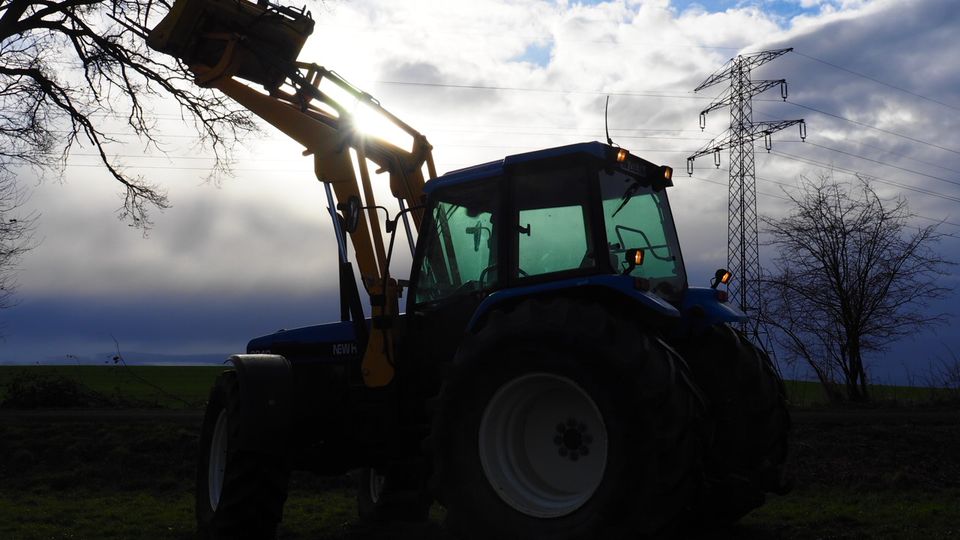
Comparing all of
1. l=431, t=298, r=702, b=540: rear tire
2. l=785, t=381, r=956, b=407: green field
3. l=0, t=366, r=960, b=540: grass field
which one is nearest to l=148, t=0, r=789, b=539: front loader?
l=431, t=298, r=702, b=540: rear tire

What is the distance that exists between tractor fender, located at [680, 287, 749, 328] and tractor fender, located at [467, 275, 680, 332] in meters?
1.03

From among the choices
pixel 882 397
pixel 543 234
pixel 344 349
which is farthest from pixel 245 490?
pixel 882 397

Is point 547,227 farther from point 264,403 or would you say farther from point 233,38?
point 233,38

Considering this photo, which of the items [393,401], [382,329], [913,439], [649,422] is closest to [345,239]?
[382,329]

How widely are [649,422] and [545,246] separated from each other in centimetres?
160

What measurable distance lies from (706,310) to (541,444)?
1780 mm

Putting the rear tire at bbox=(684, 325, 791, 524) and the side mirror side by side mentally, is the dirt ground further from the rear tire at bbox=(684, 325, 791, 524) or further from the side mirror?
the side mirror

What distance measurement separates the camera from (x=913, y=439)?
10859 millimetres

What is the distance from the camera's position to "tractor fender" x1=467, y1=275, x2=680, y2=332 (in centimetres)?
491

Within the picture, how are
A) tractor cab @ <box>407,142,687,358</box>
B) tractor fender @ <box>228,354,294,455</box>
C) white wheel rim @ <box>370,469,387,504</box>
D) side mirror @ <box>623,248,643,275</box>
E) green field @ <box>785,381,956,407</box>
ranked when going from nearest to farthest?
1. side mirror @ <box>623,248,643,275</box>
2. tractor cab @ <box>407,142,687,358</box>
3. tractor fender @ <box>228,354,294,455</box>
4. white wheel rim @ <box>370,469,387,504</box>
5. green field @ <box>785,381,956,407</box>

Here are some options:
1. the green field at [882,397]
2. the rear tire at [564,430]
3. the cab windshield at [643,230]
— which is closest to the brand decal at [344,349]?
the rear tire at [564,430]

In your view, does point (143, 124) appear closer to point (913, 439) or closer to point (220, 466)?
point (220, 466)

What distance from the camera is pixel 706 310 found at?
616 cm

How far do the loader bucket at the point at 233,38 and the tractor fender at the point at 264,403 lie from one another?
2666 millimetres
